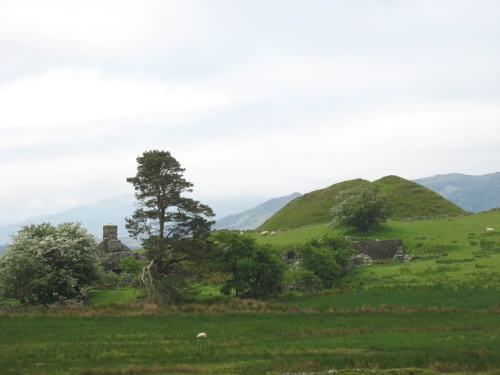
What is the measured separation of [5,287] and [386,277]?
1573 inches

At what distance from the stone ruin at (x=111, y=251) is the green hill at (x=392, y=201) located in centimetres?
4795

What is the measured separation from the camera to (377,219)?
3307 inches

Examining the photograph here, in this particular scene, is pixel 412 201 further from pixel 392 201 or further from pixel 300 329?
pixel 300 329

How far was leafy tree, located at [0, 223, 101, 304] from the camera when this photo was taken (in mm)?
55594

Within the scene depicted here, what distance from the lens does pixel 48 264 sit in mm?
57656

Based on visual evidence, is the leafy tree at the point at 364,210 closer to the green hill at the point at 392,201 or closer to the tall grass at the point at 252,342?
the green hill at the point at 392,201

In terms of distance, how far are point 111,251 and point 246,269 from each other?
98.4 ft

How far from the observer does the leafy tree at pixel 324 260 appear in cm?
6044

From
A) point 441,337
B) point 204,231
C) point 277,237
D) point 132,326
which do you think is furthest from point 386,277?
point 277,237

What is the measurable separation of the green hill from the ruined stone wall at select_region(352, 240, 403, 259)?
123 feet

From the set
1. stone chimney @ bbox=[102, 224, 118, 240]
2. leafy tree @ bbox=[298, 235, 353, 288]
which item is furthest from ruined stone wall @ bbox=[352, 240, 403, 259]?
stone chimney @ bbox=[102, 224, 118, 240]

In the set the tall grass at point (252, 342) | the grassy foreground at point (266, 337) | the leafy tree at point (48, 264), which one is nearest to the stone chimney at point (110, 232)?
the leafy tree at point (48, 264)

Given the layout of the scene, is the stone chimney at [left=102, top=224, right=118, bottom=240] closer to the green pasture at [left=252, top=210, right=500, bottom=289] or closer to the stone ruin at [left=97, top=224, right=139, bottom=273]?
the stone ruin at [left=97, top=224, right=139, bottom=273]

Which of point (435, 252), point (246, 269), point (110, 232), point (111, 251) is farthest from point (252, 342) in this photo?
point (110, 232)
